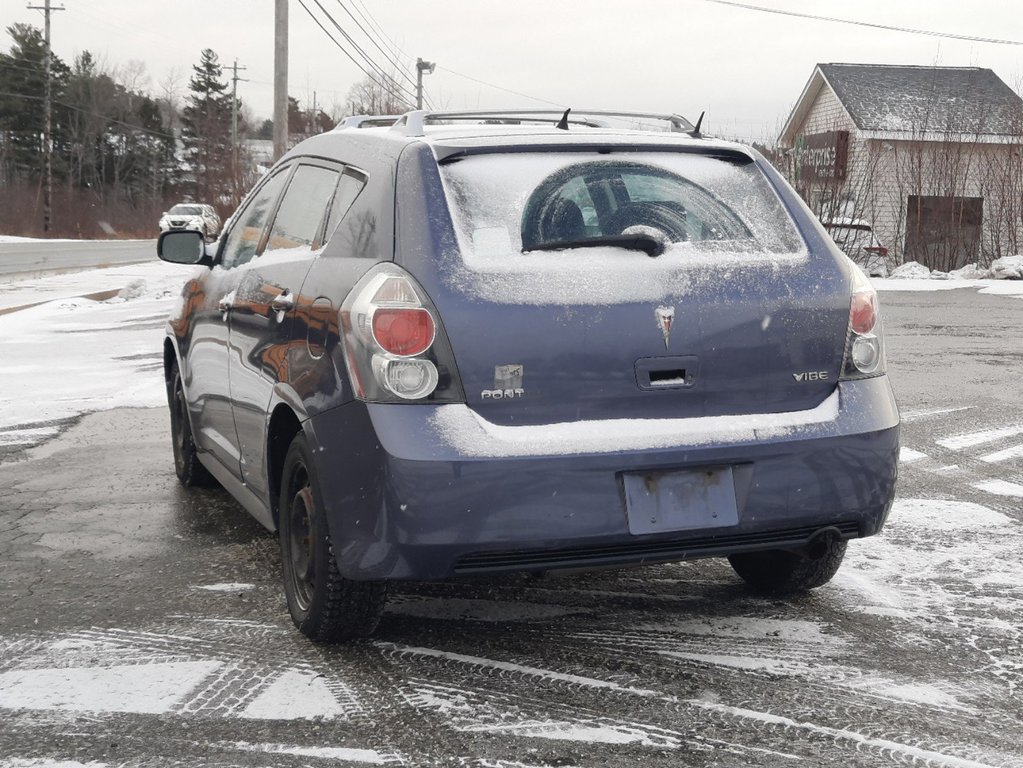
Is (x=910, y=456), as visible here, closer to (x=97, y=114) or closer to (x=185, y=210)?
(x=185, y=210)

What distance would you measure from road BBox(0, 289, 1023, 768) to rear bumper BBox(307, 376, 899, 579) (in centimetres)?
39

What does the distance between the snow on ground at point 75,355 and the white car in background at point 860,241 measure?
49.2 feet

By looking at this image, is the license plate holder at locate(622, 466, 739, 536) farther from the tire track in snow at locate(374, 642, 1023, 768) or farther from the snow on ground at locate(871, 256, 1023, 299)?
the snow on ground at locate(871, 256, 1023, 299)

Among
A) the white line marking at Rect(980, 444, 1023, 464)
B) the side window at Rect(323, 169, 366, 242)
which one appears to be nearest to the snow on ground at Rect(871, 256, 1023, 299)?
the white line marking at Rect(980, 444, 1023, 464)

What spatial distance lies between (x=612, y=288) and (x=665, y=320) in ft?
0.58

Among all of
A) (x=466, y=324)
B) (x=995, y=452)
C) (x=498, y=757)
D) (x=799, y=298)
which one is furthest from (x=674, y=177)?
(x=995, y=452)

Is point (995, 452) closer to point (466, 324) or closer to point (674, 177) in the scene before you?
point (674, 177)

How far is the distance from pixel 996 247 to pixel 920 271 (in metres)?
2.04

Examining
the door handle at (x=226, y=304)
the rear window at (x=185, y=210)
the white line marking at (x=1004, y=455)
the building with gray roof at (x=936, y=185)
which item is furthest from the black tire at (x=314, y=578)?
the rear window at (x=185, y=210)

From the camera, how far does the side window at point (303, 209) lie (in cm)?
428

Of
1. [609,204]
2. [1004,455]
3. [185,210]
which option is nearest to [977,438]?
[1004,455]

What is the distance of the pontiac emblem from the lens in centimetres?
351

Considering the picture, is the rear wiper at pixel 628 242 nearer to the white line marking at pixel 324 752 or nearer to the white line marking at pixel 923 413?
the white line marking at pixel 324 752

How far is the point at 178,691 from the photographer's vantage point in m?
3.53
